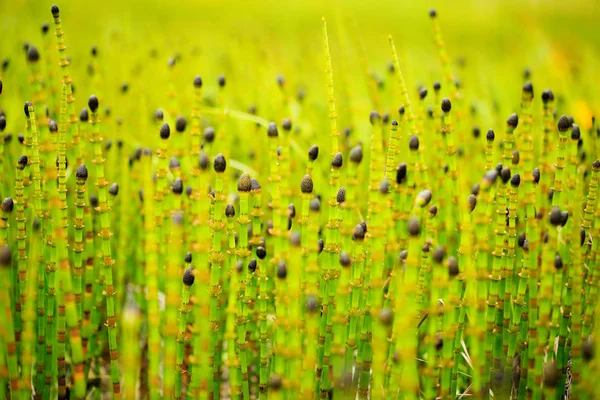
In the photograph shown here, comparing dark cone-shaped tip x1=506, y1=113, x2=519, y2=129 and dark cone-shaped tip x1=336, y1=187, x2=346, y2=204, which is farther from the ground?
dark cone-shaped tip x1=506, y1=113, x2=519, y2=129

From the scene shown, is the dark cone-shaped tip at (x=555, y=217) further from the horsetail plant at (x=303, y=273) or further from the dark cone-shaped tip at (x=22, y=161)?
the dark cone-shaped tip at (x=22, y=161)

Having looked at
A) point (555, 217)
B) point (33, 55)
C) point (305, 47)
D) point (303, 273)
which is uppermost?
point (305, 47)

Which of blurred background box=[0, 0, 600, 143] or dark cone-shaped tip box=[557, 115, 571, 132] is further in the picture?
blurred background box=[0, 0, 600, 143]

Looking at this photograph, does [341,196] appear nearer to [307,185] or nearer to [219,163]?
→ [307,185]

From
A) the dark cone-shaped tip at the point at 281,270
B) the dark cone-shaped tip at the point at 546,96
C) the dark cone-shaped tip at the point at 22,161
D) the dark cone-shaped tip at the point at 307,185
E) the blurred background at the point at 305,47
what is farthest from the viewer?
the blurred background at the point at 305,47

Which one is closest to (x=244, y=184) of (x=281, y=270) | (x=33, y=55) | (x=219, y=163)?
(x=219, y=163)

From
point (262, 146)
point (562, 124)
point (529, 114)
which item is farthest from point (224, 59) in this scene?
point (562, 124)

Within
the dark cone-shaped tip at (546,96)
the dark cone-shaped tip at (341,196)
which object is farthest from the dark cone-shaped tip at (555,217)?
the dark cone-shaped tip at (546,96)

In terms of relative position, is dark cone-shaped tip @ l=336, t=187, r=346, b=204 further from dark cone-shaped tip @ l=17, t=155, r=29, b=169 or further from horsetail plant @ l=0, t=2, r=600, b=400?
dark cone-shaped tip @ l=17, t=155, r=29, b=169

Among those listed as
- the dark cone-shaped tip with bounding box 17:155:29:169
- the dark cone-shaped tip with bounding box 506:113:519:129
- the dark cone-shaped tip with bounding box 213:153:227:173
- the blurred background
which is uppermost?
the blurred background

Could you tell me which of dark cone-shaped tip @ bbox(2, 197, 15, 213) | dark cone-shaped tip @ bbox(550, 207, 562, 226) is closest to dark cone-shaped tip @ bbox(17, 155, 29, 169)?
dark cone-shaped tip @ bbox(2, 197, 15, 213)

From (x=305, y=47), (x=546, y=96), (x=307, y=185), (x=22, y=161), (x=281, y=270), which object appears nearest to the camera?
(x=281, y=270)

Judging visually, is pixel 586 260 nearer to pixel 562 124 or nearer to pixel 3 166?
pixel 562 124
